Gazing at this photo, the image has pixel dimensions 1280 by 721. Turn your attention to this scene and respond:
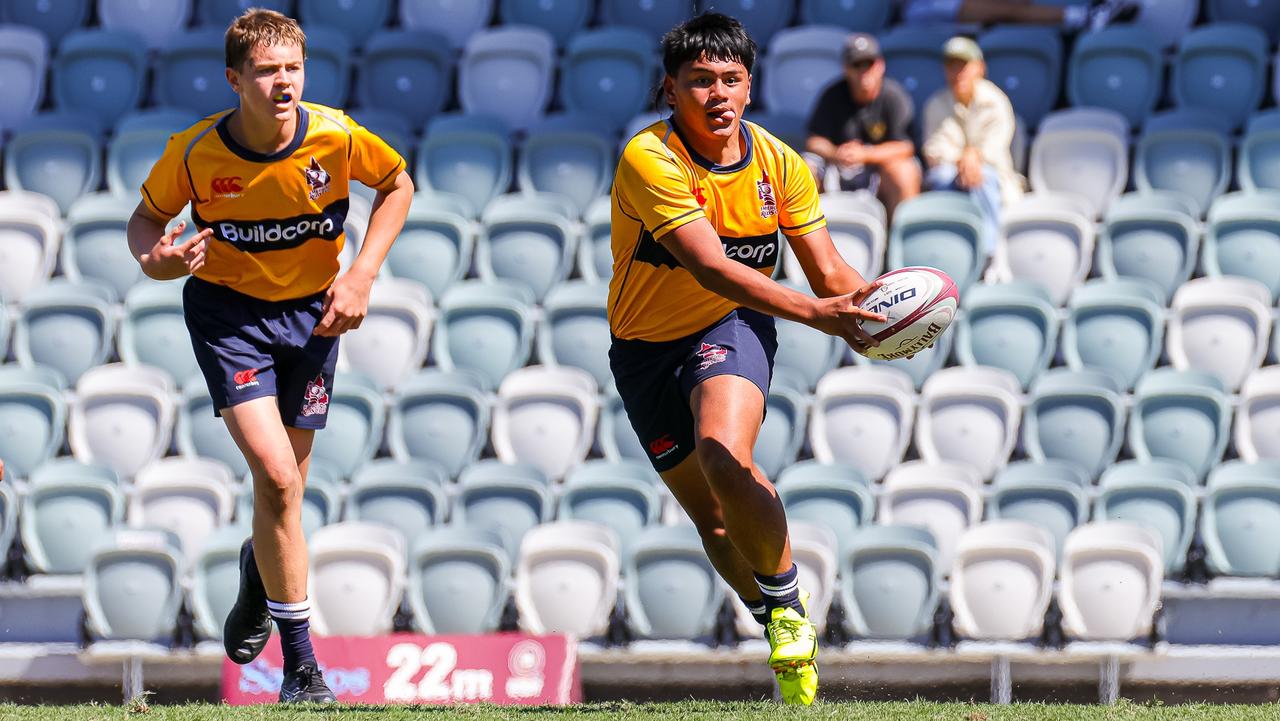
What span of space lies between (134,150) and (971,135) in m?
5.36

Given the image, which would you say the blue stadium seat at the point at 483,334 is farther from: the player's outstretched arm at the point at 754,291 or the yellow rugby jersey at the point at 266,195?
the player's outstretched arm at the point at 754,291

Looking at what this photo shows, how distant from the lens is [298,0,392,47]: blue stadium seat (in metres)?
12.4

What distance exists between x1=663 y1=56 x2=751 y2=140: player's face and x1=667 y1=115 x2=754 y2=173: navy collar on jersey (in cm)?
8

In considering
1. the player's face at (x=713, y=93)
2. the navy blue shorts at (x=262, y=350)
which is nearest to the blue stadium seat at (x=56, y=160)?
the navy blue shorts at (x=262, y=350)

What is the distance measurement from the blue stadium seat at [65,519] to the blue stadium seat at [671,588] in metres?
2.87

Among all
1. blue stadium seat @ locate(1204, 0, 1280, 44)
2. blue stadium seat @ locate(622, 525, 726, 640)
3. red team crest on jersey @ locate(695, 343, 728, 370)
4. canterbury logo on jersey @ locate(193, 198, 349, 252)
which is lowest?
blue stadium seat @ locate(622, 525, 726, 640)

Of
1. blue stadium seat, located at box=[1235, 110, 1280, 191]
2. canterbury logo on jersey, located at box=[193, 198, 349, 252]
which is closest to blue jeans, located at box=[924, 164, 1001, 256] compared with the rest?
blue stadium seat, located at box=[1235, 110, 1280, 191]

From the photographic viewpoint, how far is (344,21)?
1245 cm

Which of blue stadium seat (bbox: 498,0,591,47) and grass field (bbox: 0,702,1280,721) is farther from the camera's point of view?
blue stadium seat (bbox: 498,0,591,47)

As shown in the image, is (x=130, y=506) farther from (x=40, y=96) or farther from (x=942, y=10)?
(x=942, y=10)

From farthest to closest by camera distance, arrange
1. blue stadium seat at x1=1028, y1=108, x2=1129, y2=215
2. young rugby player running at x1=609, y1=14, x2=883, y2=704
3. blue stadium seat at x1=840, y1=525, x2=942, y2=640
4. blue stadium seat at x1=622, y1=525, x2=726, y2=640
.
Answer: blue stadium seat at x1=1028, y1=108, x2=1129, y2=215, blue stadium seat at x1=622, y1=525, x2=726, y2=640, blue stadium seat at x1=840, y1=525, x2=942, y2=640, young rugby player running at x1=609, y1=14, x2=883, y2=704

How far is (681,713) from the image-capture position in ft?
18.2

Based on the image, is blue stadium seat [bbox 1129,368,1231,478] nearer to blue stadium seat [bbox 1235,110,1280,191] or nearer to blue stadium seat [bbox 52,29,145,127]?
blue stadium seat [bbox 1235,110,1280,191]

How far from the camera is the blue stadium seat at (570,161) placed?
11055 millimetres
